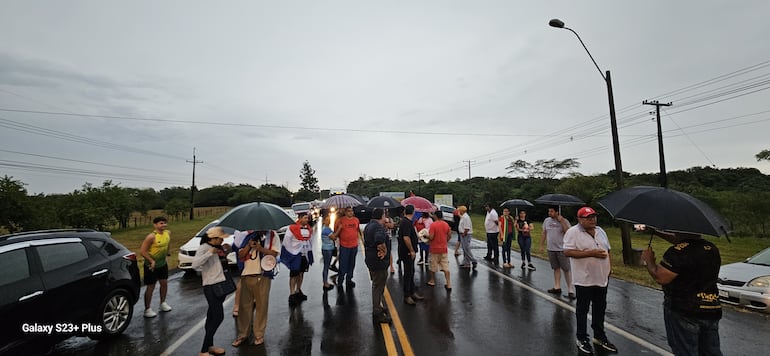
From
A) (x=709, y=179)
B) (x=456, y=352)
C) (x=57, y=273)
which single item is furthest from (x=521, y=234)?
(x=709, y=179)

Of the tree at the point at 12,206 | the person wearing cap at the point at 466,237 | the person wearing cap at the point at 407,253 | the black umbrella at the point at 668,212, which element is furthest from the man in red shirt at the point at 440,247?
the tree at the point at 12,206

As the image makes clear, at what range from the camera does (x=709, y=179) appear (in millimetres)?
37312

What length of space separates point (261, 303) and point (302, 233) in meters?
1.77

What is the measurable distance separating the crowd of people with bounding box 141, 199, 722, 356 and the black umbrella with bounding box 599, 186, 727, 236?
12.9 inches

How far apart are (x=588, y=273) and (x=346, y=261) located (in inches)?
179

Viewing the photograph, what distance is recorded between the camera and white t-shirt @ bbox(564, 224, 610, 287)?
4.29 metres

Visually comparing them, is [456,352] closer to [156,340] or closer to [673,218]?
[673,218]

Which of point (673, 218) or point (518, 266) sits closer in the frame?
point (673, 218)

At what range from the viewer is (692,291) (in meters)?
3.00

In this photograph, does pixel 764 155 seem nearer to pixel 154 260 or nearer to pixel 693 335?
pixel 693 335

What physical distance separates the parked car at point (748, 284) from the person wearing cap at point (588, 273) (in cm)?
395

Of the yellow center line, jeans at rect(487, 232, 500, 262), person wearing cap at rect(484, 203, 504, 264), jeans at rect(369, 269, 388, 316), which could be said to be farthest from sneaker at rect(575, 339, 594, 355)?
jeans at rect(487, 232, 500, 262)

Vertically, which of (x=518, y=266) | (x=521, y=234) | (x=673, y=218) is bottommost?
(x=518, y=266)

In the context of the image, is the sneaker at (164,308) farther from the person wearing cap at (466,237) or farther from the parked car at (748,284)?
the parked car at (748,284)
